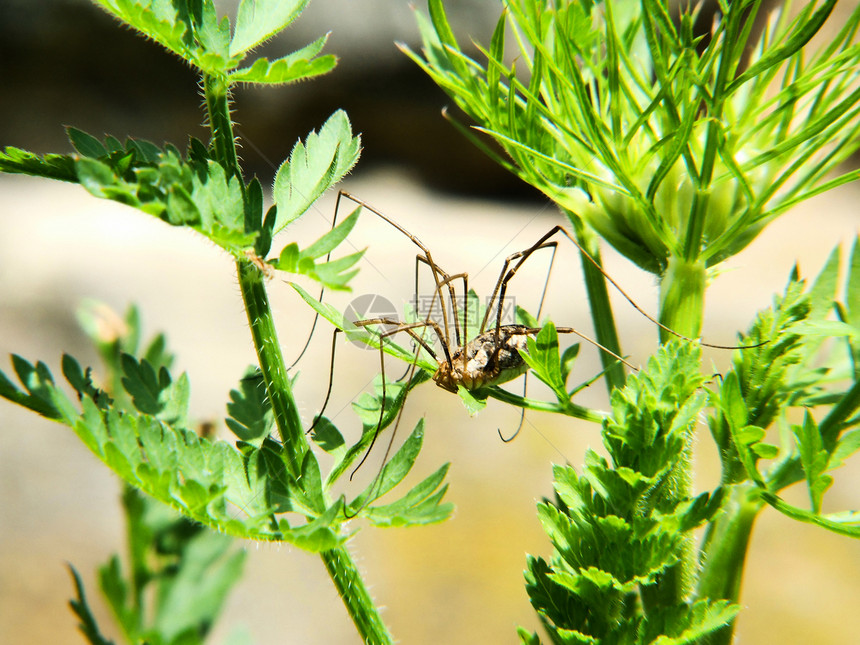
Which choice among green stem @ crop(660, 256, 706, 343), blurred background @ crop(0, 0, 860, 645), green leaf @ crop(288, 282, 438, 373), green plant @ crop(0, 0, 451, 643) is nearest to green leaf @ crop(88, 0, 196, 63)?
green plant @ crop(0, 0, 451, 643)

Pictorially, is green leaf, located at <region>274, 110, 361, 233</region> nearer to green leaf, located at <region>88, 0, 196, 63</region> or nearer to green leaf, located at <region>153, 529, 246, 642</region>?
green leaf, located at <region>88, 0, 196, 63</region>

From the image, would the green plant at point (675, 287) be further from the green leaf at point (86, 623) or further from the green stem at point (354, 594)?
the green leaf at point (86, 623)

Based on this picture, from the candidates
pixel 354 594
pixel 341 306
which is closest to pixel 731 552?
pixel 354 594

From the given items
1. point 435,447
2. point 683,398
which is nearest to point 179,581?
point 683,398

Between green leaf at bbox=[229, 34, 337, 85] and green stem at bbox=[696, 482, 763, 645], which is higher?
green leaf at bbox=[229, 34, 337, 85]

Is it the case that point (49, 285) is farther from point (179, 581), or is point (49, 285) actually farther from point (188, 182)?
point (188, 182)

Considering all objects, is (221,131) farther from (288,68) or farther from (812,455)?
(812,455)
